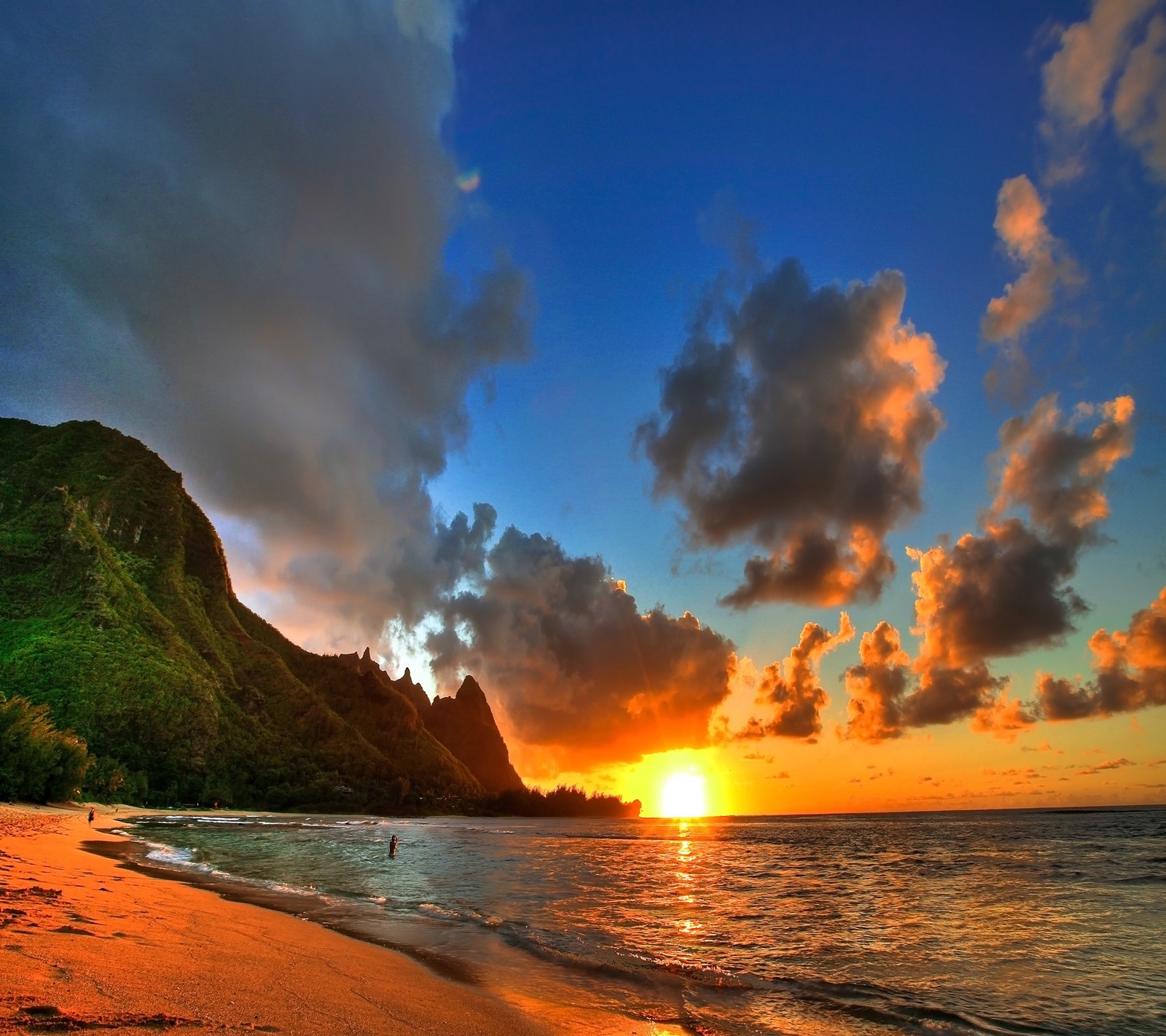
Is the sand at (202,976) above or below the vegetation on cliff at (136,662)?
below

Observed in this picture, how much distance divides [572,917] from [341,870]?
16537 millimetres

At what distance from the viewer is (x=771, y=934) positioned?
18.4 metres

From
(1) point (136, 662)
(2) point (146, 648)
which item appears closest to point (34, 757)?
(1) point (136, 662)

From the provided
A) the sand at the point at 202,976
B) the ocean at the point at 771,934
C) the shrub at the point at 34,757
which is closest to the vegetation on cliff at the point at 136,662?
the shrub at the point at 34,757

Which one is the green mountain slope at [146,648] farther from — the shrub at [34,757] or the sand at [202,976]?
the sand at [202,976]

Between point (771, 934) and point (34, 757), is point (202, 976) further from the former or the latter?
point (34, 757)

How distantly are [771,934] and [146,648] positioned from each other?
125 m

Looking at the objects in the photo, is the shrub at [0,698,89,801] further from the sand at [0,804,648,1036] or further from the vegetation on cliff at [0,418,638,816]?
the sand at [0,804,648,1036]

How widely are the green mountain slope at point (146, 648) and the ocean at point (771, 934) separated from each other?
7000cm

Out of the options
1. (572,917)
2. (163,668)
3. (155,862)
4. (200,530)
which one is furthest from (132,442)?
(572,917)

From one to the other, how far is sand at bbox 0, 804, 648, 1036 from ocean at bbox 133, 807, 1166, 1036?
168 cm

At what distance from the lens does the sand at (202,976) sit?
18.0ft

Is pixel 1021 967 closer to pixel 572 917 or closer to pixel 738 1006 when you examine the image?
pixel 738 1006

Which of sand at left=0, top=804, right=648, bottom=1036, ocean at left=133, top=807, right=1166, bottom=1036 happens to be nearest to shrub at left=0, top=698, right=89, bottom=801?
ocean at left=133, top=807, right=1166, bottom=1036
